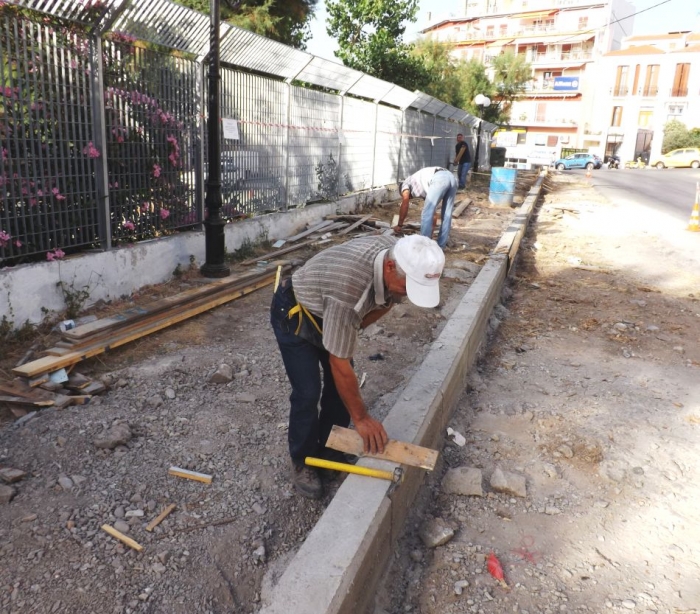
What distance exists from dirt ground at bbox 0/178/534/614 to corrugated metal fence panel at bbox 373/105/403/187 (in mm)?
9717

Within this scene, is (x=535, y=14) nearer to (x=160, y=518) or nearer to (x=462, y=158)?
(x=462, y=158)

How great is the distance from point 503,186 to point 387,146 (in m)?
3.72

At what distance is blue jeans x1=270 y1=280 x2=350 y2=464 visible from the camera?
9.91 feet

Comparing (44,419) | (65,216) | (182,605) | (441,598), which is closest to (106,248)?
(65,216)

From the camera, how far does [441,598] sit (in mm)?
2699

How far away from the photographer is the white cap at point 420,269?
8.02 feet

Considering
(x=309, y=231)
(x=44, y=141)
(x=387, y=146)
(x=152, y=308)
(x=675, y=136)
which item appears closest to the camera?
(x=44, y=141)

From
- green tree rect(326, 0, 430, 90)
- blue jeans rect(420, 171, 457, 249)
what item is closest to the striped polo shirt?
blue jeans rect(420, 171, 457, 249)

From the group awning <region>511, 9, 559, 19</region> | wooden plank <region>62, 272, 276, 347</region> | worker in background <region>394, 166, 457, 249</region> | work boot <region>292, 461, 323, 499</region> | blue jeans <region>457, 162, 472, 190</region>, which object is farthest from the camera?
awning <region>511, 9, 559, 19</region>

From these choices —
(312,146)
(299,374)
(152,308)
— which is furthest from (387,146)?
(299,374)

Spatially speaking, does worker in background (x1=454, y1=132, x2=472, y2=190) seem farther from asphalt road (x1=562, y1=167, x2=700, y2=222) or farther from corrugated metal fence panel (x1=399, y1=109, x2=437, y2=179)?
asphalt road (x1=562, y1=167, x2=700, y2=222)

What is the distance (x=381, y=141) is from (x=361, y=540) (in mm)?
12865

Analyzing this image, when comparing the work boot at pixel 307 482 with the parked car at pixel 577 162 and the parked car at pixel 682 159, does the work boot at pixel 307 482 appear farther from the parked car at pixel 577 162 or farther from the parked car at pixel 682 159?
the parked car at pixel 682 159

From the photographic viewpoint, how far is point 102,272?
19.1ft
